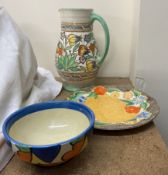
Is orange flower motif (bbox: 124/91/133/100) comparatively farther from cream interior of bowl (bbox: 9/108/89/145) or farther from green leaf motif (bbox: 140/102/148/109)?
cream interior of bowl (bbox: 9/108/89/145)

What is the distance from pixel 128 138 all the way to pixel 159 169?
9cm

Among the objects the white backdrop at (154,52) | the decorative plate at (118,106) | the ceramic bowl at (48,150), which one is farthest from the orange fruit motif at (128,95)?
the ceramic bowl at (48,150)

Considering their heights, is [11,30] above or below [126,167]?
above

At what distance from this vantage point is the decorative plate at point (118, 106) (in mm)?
436

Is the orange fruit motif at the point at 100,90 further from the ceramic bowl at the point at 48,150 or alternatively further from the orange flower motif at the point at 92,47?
the ceramic bowl at the point at 48,150

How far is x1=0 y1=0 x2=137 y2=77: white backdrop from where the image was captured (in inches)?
26.1

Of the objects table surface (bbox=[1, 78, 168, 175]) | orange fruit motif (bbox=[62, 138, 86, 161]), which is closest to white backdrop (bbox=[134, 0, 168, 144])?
table surface (bbox=[1, 78, 168, 175])

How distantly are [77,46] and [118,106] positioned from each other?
6.7 inches

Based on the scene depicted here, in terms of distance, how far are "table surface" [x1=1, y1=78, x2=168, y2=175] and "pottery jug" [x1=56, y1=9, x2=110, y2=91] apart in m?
0.19

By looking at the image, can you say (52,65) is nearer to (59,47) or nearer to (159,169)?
(59,47)

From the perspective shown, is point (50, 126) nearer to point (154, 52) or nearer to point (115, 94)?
point (115, 94)

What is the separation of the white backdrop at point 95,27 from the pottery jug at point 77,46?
103 millimetres

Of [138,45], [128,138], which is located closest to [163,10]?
[138,45]

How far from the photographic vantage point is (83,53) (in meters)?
0.57
